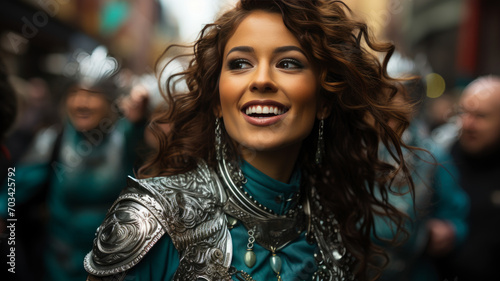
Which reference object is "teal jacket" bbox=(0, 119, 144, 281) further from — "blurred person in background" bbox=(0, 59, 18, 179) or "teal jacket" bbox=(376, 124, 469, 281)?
"teal jacket" bbox=(376, 124, 469, 281)

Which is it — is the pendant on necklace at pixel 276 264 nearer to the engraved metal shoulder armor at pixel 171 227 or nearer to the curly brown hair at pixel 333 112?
the engraved metal shoulder armor at pixel 171 227

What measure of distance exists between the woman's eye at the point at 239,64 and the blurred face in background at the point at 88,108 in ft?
1.43

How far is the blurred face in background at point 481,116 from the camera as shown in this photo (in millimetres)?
2871

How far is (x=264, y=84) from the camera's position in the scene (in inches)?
55.4

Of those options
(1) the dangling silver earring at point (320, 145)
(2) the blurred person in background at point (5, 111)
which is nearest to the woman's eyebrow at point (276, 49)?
(1) the dangling silver earring at point (320, 145)

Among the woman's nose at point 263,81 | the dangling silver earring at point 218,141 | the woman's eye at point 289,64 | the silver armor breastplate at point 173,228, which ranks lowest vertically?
the silver armor breastplate at point 173,228

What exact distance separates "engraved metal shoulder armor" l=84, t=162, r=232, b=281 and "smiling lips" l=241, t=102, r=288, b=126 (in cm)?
23

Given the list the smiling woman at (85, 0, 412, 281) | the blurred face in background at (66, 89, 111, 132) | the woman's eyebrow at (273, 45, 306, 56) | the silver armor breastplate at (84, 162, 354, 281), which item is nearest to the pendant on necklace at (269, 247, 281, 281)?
the smiling woman at (85, 0, 412, 281)

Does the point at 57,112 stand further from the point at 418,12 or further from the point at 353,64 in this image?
the point at 418,12

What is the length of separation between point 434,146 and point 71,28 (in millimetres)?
2135

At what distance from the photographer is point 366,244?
1.81 m

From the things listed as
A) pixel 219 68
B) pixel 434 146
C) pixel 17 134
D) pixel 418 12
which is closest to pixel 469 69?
pixel 418 12

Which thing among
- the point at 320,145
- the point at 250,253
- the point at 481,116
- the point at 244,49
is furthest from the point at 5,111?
the point at 481,116

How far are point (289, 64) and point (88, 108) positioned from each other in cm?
64
